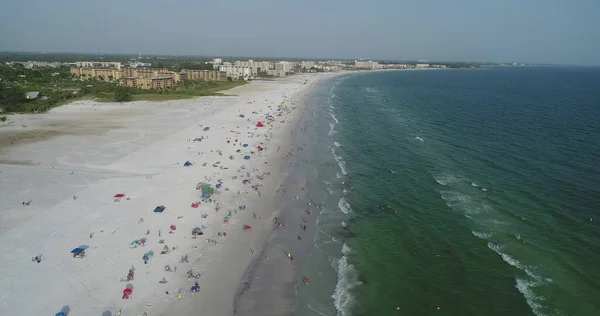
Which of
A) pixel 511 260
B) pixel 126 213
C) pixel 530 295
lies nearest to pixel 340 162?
pixel 511 260

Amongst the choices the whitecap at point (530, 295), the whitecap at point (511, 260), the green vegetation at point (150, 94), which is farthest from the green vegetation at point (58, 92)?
the whitecap at point (530, 295)

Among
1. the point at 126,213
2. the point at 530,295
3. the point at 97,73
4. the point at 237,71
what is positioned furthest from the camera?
the point at 237,71

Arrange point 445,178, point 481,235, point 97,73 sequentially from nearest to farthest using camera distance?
point 481,235
point 445,178
point 97,73

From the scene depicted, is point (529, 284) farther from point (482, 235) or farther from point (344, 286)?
point (344, 286)

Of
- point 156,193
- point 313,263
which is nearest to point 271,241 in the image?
point 313,263

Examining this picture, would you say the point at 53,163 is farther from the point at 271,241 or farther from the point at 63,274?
the point at 271,241
